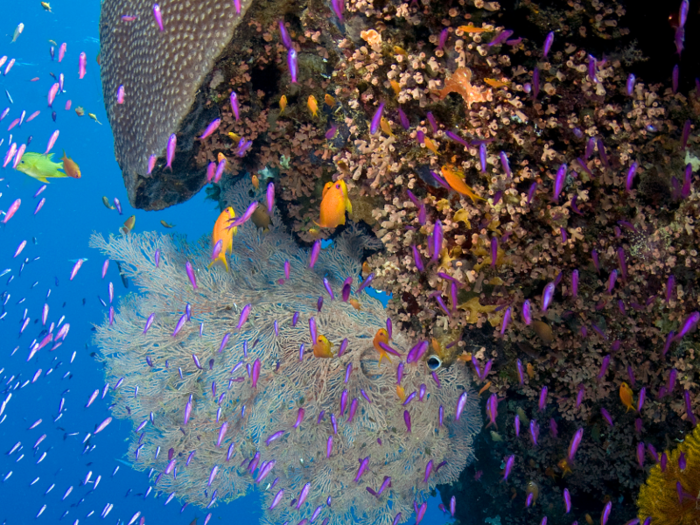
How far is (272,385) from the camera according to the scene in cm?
462

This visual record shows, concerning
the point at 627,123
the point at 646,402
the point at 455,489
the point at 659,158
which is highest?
the point at 627,123

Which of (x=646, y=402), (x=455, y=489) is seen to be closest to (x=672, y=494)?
(x=646, y=402)

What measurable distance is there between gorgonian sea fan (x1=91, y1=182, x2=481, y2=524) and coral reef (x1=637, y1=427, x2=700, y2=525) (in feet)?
6.28

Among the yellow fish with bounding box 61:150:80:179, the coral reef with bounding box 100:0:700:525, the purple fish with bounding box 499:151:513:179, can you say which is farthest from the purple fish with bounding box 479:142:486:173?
the yellow fish with bounding box 61:150:80:179

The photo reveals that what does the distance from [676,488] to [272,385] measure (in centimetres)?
390

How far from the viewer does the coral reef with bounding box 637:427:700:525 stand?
301 centimetres

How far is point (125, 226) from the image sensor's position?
5.04 metres

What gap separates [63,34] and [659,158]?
152 feet

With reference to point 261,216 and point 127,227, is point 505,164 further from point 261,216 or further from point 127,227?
point 127,227

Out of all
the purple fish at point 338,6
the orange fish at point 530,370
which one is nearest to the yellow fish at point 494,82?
the purple fish at point 338,6

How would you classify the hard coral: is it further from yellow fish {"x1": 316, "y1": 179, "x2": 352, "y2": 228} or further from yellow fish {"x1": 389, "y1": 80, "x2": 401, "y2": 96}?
yellow fish {"x1": 316, "y1": 179, "x2": 352, "y2": 228}

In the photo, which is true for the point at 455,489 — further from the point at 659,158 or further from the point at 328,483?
the point at 659,158

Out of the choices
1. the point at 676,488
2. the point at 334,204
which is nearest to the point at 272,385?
the point at 334,204

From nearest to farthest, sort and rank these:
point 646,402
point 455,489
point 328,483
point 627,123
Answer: point 627,123, point 646,402, point 328,483, point 455,489
